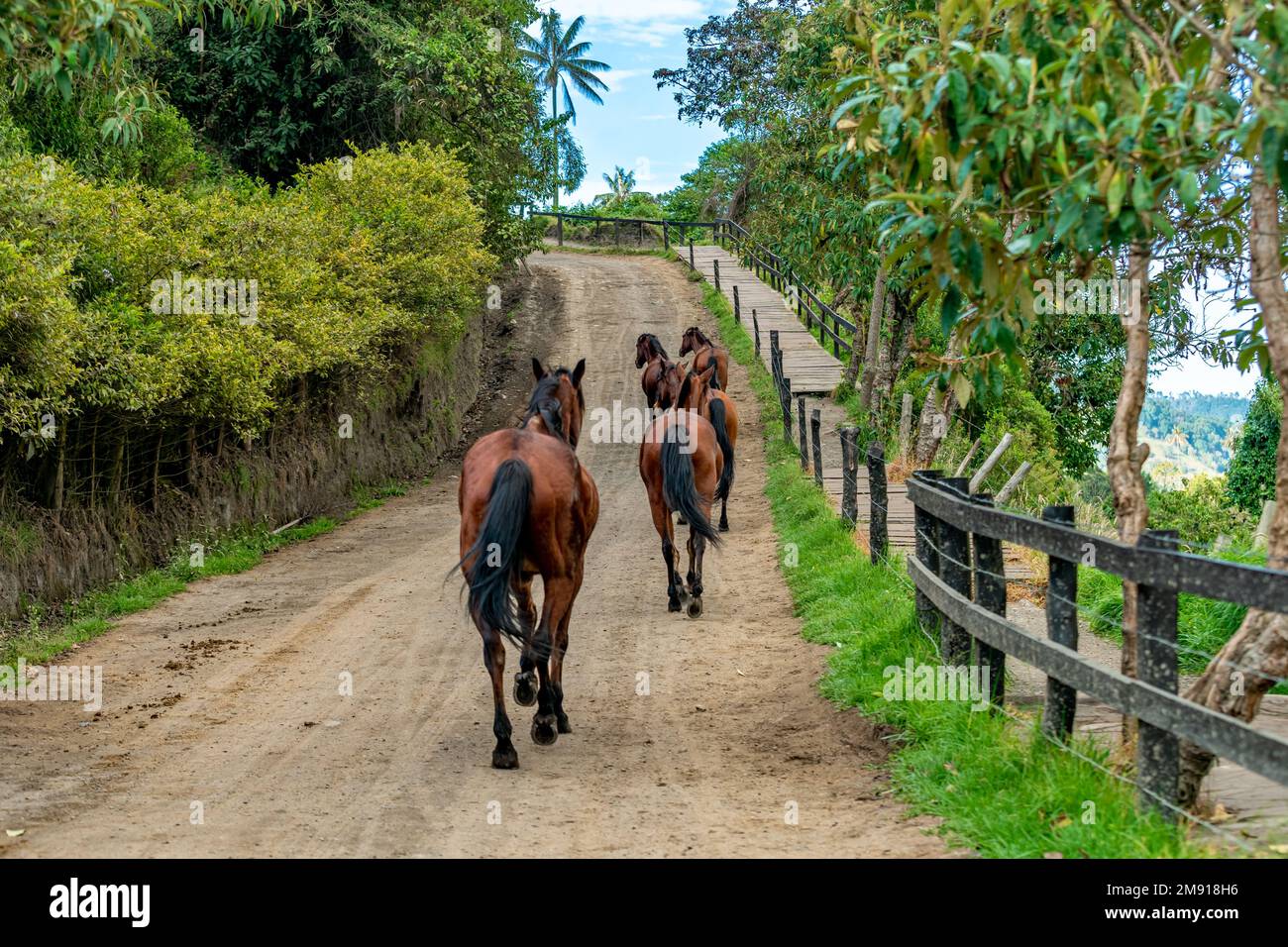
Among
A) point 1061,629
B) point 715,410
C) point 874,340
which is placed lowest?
point 1061,629

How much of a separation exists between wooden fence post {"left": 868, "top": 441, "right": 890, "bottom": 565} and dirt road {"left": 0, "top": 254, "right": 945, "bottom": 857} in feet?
3.48

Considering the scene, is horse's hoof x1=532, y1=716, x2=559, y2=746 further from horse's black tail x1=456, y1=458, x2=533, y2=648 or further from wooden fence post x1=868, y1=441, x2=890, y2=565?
wooden fence post x1=868, y1=441, x2=890, y2=565

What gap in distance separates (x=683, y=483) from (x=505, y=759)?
14.6 ft

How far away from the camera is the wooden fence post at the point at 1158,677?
4.85 m

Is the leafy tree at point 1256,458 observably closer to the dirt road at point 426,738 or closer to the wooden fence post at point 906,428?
the wooden fence post at point 906,428

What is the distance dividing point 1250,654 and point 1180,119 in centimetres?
225

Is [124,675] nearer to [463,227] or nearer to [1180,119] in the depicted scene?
[1180,119]

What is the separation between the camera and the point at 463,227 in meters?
21.9

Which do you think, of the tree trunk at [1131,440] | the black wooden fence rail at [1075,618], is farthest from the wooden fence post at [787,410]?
the tree trunk at [1131,440]

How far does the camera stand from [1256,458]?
30.1 meters

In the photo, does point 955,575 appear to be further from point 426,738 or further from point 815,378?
point 815,378

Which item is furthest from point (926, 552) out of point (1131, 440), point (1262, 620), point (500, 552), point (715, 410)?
point (715, 410)

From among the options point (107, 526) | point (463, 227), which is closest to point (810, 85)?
point (463, 227)

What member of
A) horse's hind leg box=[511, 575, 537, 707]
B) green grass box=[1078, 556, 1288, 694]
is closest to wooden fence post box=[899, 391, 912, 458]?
green grass box=[1078, 556, 1288, 694]
